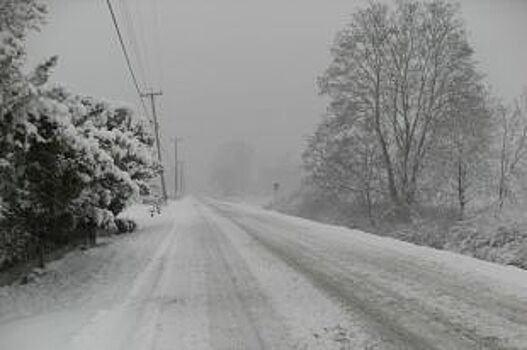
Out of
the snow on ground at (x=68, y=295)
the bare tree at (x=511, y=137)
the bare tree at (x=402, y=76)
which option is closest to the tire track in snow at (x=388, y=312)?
the snow on ground at (x=68, y=295)

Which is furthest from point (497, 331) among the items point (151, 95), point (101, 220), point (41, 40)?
point (151, 95)

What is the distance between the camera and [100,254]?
55.4 ft

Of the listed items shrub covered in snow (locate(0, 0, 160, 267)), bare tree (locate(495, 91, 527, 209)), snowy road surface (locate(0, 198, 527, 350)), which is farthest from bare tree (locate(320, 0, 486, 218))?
shrub covered in snow (locate(0, 0, 160, 267))

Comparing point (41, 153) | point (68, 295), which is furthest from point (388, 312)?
point (41, 153)

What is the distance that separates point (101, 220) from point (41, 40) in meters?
6.11

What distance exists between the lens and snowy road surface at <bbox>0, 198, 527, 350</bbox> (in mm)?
6844

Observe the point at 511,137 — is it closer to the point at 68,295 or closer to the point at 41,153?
the point at 41,153

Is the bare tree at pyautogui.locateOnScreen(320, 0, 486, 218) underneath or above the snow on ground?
above

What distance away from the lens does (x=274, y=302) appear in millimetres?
8922

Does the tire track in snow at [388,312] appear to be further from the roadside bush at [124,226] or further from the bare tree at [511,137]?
the bare tree at [511,137]

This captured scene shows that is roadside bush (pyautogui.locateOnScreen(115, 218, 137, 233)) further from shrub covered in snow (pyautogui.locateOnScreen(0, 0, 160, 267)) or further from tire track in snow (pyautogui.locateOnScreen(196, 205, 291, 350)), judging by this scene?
tire track in snow (pyautogui.locateOnScreen(196, 205, 291, 350))

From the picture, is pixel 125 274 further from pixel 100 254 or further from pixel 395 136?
pixel 395 136

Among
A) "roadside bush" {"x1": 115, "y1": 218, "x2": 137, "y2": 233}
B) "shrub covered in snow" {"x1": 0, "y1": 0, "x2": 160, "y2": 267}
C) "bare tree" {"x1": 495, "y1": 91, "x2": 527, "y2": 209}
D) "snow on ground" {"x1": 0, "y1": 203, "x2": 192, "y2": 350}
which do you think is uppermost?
"bare tree" {"x1": 495, "y1": 91, "x2": 527, "y2": 209}

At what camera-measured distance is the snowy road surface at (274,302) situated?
22.5 ft
